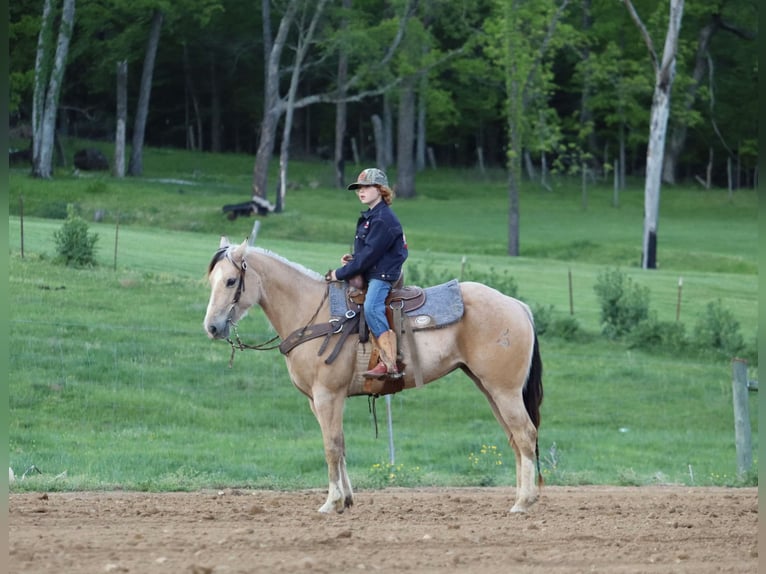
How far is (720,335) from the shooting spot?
1001 inches

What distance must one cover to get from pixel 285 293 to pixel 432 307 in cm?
130

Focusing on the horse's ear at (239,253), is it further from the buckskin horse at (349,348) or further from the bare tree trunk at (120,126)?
the bare tree trunk at (120,126)

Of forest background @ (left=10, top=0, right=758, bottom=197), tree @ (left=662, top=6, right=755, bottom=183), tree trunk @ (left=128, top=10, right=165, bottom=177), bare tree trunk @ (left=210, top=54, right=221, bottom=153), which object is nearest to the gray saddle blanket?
forest background @ (left=10, top=0, right=758, bottom=197)

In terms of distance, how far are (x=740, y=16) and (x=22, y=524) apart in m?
56.2

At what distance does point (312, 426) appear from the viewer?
1945 cm

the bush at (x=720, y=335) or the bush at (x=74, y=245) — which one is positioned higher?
the bush at (x=74, y=245)

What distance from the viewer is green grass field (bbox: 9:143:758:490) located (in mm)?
15750

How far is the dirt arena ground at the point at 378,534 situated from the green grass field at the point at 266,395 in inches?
73.3

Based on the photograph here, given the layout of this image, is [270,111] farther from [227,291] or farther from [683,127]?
[227,291]

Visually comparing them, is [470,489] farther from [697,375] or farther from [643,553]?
[697,375]

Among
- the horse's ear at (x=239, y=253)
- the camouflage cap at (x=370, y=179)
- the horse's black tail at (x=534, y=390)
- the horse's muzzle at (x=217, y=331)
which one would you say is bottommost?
the horse's black tail at (x=534, y=390)

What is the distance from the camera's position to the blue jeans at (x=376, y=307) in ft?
35.7

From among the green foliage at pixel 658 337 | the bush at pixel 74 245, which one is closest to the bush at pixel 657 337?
the green foliage at pixel 658 337

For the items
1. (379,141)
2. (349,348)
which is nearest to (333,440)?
(349,348)
